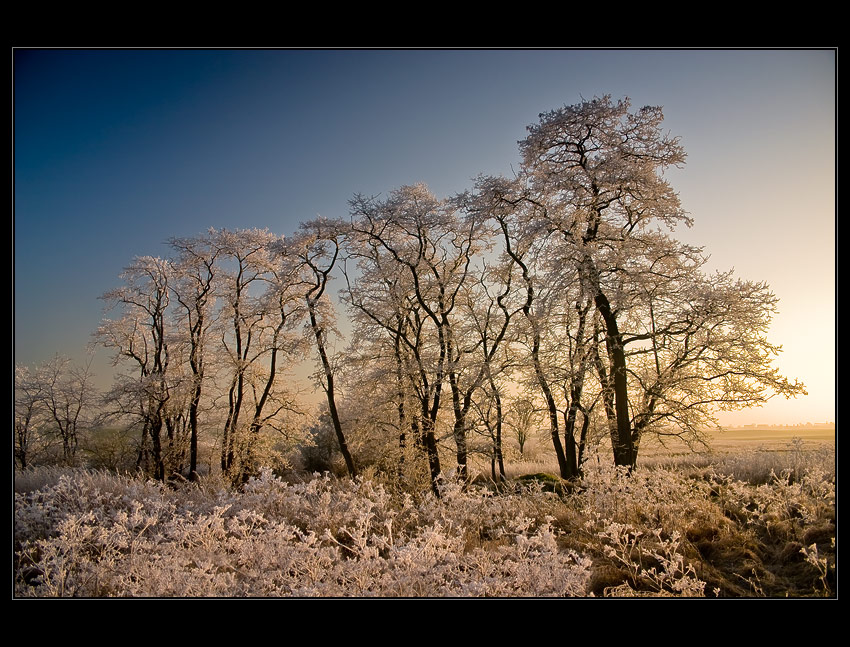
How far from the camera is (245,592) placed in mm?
4492

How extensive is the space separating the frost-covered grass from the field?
0.02m

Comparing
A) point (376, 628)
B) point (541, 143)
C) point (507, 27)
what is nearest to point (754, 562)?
point (376, 628)

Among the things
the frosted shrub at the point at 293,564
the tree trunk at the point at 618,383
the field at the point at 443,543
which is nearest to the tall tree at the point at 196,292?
the field at the point at 443,543

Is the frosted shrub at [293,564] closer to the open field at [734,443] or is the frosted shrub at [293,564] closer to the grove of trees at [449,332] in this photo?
the grove of trees at [449,332]

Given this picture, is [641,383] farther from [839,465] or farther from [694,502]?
[839,465]

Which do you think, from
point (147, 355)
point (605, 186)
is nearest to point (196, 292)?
point (147, 355)

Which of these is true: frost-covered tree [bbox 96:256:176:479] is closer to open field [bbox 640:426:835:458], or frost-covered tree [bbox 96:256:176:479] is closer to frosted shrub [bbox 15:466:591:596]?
frosted shrub [bbox 15:466:591:596]

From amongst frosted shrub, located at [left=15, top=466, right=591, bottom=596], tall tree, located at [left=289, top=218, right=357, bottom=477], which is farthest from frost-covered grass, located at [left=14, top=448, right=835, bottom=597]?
tall tree, located at [left=289, top=218, right=357, bottom=477]

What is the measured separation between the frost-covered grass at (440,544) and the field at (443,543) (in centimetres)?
2

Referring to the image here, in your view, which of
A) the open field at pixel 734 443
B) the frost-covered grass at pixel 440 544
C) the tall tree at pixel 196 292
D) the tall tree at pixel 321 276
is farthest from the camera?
the tall tree at pixel 196 292

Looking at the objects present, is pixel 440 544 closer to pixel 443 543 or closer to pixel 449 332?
pixel 443 543

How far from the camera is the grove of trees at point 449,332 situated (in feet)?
35.9

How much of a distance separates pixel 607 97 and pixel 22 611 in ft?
43.0

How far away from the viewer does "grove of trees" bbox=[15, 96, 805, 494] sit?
10938 millimetres
